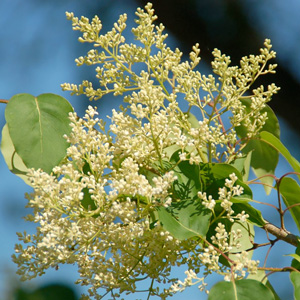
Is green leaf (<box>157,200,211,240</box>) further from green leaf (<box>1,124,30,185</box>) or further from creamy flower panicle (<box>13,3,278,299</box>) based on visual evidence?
green leaf (<box>1,124,30,185</box>)

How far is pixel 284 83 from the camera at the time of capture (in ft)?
4.11

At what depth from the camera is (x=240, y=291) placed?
559mm

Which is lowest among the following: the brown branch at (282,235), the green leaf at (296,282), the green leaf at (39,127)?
the green leaf at (296,282)

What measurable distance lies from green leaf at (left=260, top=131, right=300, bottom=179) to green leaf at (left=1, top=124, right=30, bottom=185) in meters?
0.48

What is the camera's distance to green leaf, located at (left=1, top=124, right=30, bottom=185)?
836mm

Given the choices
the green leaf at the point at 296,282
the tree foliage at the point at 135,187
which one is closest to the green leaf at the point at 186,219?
the tree foliage at the point at 135,187

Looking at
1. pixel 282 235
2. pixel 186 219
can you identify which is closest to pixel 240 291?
pixel 186 219

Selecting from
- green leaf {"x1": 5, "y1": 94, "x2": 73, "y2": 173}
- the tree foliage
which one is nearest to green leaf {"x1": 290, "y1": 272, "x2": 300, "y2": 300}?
the tree foliage

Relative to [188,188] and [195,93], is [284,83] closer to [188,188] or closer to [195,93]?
[195,93]

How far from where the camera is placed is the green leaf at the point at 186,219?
0.58 metres

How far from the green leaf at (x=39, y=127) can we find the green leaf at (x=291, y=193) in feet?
1.41

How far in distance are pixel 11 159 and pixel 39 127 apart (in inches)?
5.8

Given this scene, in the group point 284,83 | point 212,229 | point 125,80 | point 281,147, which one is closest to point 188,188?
point 212,229

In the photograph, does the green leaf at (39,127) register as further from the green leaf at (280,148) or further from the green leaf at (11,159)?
the green leaf at (280,148)
